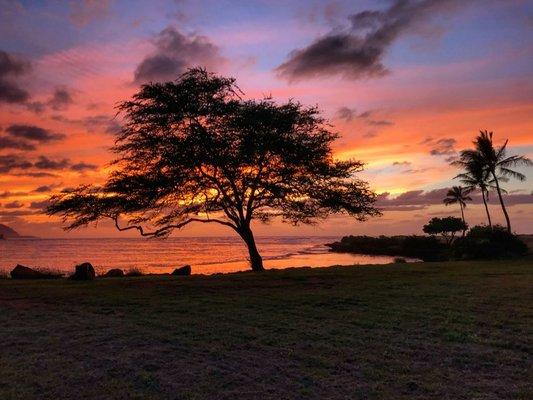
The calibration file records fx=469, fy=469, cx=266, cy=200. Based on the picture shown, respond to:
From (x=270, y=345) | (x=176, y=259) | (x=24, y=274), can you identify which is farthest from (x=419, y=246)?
(x=270, y=345)

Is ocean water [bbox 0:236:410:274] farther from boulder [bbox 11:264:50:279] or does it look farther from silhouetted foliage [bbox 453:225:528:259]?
boulder [bbox 11:264:50:279]

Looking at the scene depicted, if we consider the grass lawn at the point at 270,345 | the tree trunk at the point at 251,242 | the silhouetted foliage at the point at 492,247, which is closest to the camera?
the grass lawn at the point at 270,345

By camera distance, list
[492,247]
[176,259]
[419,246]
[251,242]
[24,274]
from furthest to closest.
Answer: [419,246]
[176,259]
[492,247]
[251,242]
[24,274]

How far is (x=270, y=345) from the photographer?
28.6 feet

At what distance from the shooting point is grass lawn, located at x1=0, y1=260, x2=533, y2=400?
6672 mm

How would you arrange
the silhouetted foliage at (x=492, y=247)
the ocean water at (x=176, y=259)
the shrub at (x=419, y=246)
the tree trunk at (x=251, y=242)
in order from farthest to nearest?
the shrub at (x=419, y=246), the ocean water at (x=176, y=259), the silhouetted foliage at (x=492, y=247), the tree trunk at (x=251, y=242)

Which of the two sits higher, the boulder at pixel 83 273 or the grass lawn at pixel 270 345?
the boulder at pixel 83 273

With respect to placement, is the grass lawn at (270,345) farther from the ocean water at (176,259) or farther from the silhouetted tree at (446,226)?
the silhouetted tree at (446,226)

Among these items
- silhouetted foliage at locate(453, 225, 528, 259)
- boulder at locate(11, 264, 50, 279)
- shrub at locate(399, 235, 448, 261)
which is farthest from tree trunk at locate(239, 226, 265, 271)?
shrub at locate(399, 235, 448, 261)

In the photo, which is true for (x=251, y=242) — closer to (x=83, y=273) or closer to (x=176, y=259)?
(x=83, y=273)

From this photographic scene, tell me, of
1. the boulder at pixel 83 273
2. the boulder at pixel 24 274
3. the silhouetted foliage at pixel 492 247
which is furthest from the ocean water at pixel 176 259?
the boulder at pixel 83 273

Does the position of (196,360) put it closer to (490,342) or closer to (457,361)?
(457,361)

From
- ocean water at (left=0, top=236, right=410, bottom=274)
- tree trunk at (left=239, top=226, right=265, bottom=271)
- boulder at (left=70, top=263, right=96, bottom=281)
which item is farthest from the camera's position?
ocean water at (left=0, top=236, right=410, bottom=274)

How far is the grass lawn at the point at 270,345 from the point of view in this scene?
6672 millimetres
